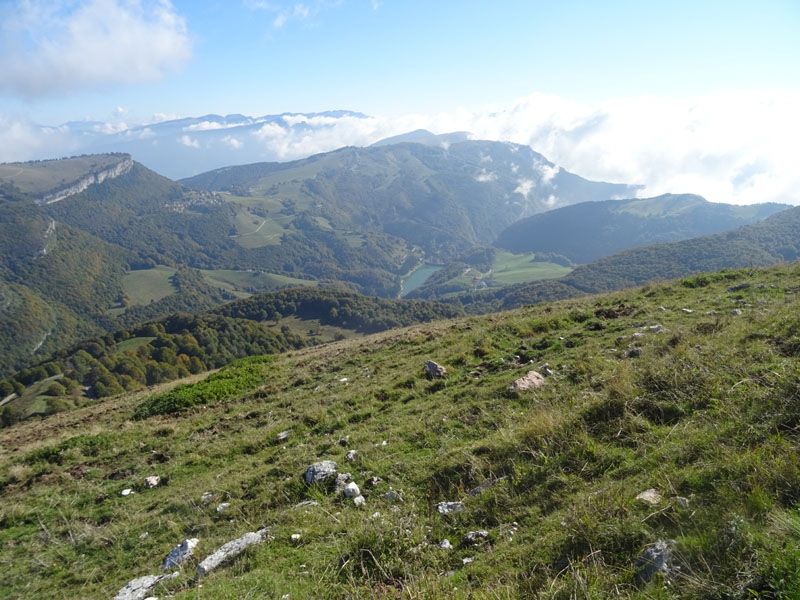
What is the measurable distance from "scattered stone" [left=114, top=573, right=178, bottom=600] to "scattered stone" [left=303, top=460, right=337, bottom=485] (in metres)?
2.44

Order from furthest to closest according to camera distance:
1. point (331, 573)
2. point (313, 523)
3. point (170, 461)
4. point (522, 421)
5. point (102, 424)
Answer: point (102, 424), point (170, 461), point (522, 421), point (313, 523), point (331, 573)

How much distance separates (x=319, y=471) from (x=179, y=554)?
2476 mm

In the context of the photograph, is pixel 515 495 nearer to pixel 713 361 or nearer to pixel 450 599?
pixel 450 599

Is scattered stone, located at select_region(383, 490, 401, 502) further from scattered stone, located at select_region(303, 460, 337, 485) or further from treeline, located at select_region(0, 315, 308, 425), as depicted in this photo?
treeline, located at select_region(0, 315, 308, 425)

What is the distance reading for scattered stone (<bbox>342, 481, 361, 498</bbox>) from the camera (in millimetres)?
6680

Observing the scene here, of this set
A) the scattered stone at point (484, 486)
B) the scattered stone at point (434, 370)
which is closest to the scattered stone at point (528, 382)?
the scattered stone at point (434, 370)

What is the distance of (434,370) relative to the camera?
41.5ft

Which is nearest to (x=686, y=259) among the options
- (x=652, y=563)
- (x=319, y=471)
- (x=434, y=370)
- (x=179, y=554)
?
(x=434, y=370)

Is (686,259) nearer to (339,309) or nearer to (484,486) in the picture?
(339,309)

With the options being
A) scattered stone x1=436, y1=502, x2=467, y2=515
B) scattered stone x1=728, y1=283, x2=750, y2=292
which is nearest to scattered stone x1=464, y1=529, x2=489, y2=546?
scattered stone x1=436, y1=502, x2=467, y2=515

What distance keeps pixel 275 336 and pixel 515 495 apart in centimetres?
10081

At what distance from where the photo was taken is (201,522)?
7215 millimetres

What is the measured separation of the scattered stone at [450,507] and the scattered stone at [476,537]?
50 cm

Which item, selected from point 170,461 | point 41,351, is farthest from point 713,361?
point 41,351
